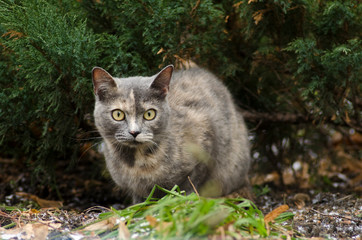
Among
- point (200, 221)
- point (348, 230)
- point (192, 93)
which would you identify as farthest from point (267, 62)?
point (200, 221)

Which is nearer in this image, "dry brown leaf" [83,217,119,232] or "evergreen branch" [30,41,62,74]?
"dry brown leaf" [83,217,119,232]

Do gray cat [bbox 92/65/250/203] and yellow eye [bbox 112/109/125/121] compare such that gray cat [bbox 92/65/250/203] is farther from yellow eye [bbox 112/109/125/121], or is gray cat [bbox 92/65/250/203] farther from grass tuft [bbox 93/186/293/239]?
grass tuft [bbox 93/186/293/239]

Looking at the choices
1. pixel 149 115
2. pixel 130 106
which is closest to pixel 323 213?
pixel 149 115

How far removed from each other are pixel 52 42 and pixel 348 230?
2677 millimetres

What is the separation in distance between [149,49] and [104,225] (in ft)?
6.07

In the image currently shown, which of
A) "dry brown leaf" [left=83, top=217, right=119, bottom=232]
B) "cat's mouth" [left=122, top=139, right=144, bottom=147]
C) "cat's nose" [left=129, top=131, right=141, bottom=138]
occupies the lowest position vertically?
"dry brown leaf" [left=83, top=217, right=119, bottom=232]

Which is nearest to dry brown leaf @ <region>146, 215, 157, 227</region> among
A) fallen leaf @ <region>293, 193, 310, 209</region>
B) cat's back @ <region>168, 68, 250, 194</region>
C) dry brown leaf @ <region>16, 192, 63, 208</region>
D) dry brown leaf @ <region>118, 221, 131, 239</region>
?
dry brown leaf @ <region>118, 221, 131, 239</region>

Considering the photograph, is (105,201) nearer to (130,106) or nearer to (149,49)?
A: (149,49)

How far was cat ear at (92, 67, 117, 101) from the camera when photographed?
2947 mm

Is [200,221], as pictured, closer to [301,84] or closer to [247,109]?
[301,84]

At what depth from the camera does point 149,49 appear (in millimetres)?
3768

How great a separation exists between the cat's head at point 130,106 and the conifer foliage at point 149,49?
0.41 metres

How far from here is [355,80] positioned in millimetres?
3580

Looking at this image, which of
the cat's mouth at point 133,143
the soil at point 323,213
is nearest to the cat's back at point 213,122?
the cat's mouth at point 133,143
